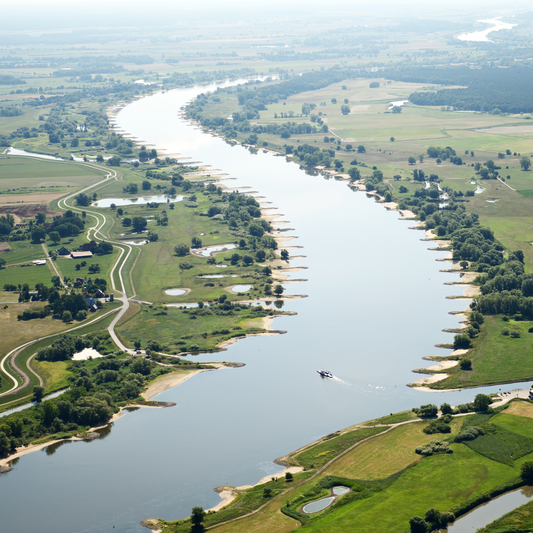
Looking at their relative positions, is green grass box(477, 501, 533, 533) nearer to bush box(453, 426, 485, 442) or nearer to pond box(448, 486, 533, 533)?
pond box(448, 486, 533, 533)

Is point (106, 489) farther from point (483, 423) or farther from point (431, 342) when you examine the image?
point (431, 342)

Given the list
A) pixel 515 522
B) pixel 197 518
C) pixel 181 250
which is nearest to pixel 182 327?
pixel 181 250

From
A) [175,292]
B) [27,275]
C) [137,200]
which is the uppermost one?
[137,200]

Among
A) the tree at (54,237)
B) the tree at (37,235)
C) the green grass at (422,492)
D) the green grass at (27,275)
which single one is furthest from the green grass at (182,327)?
the tree at (37,235)

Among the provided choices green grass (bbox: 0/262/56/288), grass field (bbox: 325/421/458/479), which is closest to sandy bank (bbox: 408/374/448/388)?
grass field (bbox: 325/421/458/479)

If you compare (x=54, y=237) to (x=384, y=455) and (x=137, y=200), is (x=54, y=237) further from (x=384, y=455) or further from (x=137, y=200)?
(x=384, y=455)

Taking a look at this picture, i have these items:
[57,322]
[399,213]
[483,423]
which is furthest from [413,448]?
[399,213]
